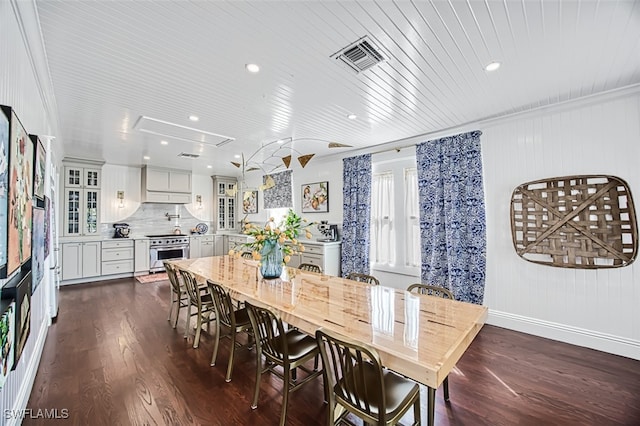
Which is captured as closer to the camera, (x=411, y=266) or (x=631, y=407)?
(x=631, y=407)

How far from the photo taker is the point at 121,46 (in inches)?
77.3

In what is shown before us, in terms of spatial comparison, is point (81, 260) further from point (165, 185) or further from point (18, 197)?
point (18, 197)

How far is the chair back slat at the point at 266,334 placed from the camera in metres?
1.83

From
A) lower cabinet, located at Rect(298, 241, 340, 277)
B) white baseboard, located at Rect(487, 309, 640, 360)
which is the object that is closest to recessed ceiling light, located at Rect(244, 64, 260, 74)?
lower cabinet, located at Rect(298, 241, 340, 277)

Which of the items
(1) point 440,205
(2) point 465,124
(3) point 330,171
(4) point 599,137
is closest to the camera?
(4) point 599,137

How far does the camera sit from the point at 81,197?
5738 mm

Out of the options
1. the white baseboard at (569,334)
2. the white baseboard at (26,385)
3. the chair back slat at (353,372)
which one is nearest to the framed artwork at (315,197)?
the white baseboard at (569,334)

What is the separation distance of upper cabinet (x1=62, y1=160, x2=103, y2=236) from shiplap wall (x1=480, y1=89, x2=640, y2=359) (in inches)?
292

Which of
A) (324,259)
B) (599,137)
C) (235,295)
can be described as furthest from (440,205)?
(235,295)

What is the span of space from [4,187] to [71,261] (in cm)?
569

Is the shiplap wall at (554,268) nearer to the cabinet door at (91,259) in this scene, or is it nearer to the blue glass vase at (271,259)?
the blue glass vase at (271,259)

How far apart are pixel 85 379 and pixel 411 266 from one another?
4.10 metres

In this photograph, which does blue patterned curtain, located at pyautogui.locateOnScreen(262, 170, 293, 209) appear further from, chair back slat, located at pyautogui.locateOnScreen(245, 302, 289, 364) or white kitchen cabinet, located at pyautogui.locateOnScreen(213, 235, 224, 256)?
chair back slat, located at pyautogui.locateOnScreen(245, 302, 289, 364)

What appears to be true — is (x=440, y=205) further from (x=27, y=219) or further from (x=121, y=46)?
(x=27, y=219)
